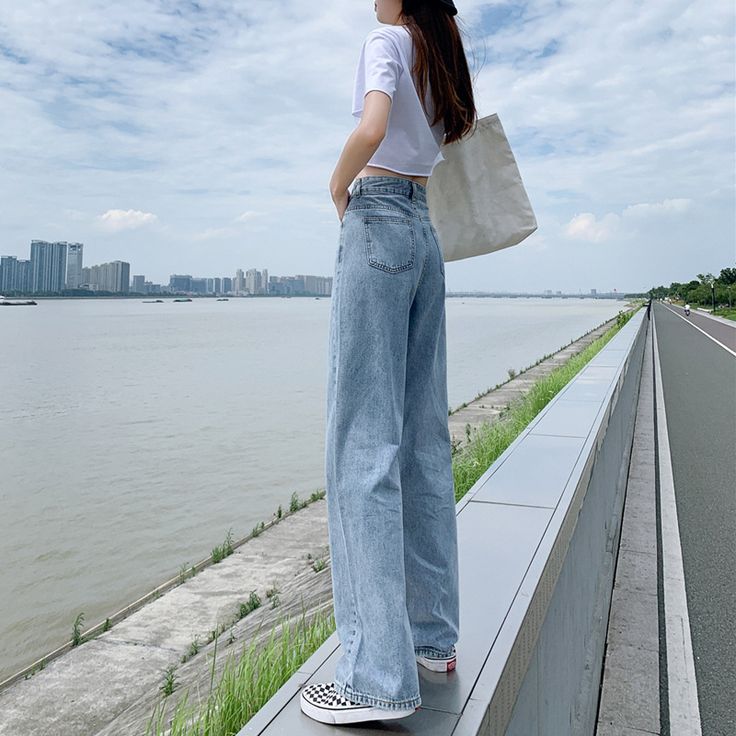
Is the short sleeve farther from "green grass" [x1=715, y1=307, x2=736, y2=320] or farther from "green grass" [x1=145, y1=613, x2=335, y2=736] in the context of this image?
"green grass" [x1=715, y1=307, x2=736, y2=320]

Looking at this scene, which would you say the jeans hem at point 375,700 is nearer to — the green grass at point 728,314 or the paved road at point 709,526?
the paved road at point 709,526

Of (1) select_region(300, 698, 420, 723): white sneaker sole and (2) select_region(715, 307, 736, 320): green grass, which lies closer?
(1) select_region(300, 698, 420, 723): white sneaker sole

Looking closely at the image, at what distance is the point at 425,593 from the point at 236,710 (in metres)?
0.84

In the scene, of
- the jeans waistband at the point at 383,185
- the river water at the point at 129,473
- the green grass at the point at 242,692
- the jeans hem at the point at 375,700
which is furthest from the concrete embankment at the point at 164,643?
the jeans waistband at the point at 383,185

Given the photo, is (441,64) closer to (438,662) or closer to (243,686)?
(438,662)

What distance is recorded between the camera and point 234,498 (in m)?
8.51

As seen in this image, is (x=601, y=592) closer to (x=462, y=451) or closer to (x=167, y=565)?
(x=462, y=451)

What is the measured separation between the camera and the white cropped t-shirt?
5.07 feet

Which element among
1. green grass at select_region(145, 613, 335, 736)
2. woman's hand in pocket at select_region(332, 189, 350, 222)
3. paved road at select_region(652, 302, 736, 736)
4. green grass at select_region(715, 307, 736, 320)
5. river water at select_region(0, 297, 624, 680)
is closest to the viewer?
woman's hand in pocket at select_region(332, 189, 350, 222)

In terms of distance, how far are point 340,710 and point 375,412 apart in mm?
606

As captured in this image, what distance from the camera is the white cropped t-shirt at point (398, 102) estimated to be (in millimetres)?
1546

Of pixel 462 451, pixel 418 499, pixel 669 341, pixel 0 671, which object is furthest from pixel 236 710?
pixel 669 341

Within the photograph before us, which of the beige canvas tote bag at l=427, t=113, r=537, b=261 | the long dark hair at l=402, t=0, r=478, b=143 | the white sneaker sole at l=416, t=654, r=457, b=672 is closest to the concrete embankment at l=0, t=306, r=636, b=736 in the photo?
the white sneaker sole at l=416, t=654, r=457, b=672

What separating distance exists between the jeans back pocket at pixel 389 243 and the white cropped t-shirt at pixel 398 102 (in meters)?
0.14
